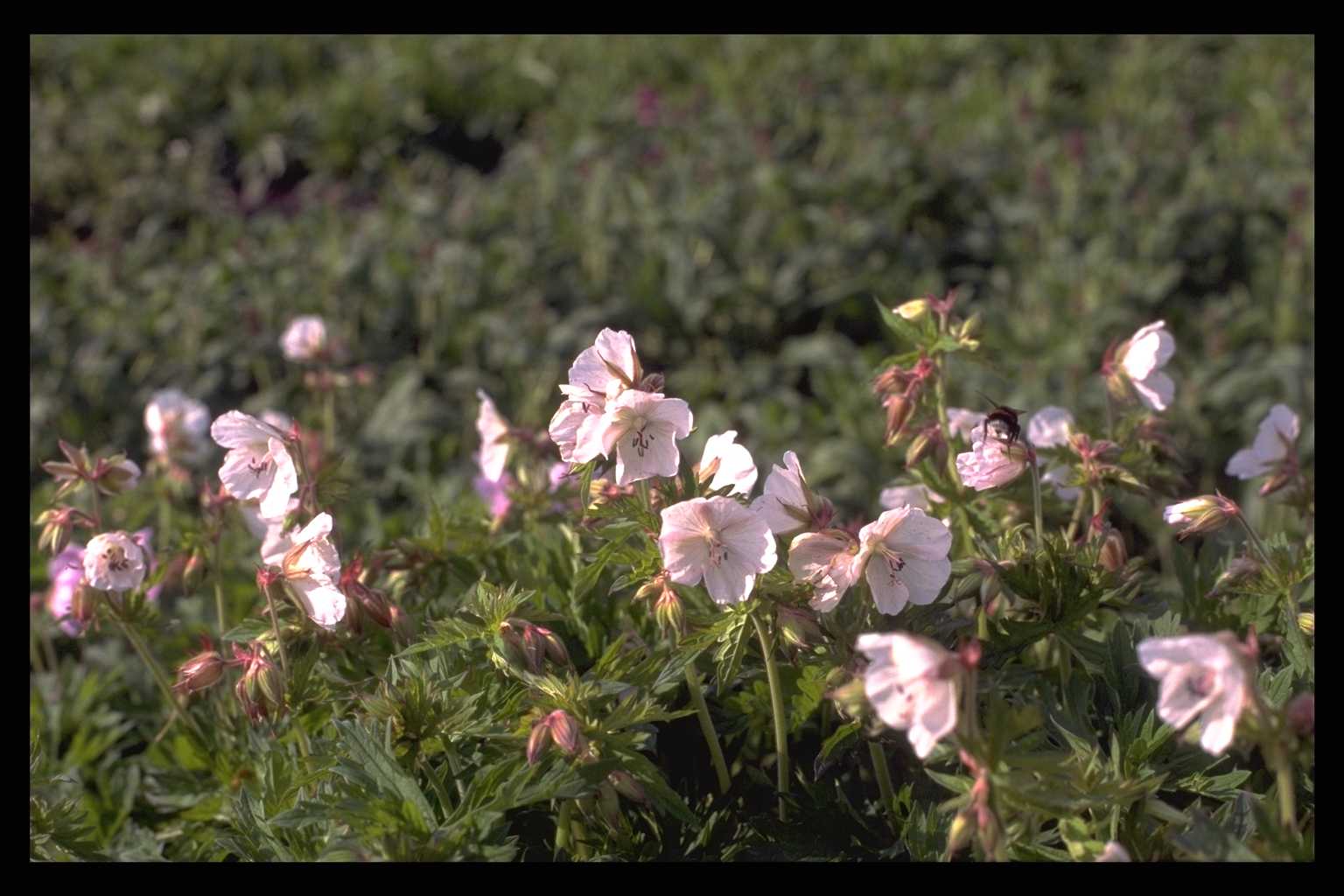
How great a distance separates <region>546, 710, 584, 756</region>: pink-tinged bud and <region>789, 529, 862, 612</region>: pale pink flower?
34cm

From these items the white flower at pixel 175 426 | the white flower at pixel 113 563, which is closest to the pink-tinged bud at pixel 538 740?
the white flower at pixel 113 563

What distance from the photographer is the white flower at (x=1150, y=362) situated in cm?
216

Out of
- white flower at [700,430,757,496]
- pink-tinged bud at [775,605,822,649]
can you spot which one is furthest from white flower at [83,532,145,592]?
pink-tinged bud at [775,605,822,649]

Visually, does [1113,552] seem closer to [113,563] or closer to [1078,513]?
[1078,513]

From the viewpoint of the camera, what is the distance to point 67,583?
2.63 m

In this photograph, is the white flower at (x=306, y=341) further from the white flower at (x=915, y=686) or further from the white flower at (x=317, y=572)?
the white flower at (x=915, y=686)

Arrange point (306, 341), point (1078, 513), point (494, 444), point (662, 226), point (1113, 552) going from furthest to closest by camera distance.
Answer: point (662, 226), point (306, 341), point (494, 444), point (1078, 513), point (1113, 552)

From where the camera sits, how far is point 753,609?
176 centimetres

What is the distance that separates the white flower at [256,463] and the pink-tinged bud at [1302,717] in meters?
1.37

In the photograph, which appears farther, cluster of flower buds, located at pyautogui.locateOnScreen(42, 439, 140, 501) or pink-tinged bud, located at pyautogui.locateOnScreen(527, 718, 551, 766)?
cluster of flower buds, located at pyautogui.locateOnScreen(42, 439, 140, 501)

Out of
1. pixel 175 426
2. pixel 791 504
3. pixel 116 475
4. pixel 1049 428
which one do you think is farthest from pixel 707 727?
pixel 175 426

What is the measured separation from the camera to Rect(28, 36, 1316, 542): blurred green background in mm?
4641

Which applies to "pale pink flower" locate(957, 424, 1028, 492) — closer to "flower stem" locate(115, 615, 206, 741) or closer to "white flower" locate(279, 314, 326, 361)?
"flower stem" locate(115, 615, 206, 741)

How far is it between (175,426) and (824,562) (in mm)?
1718
